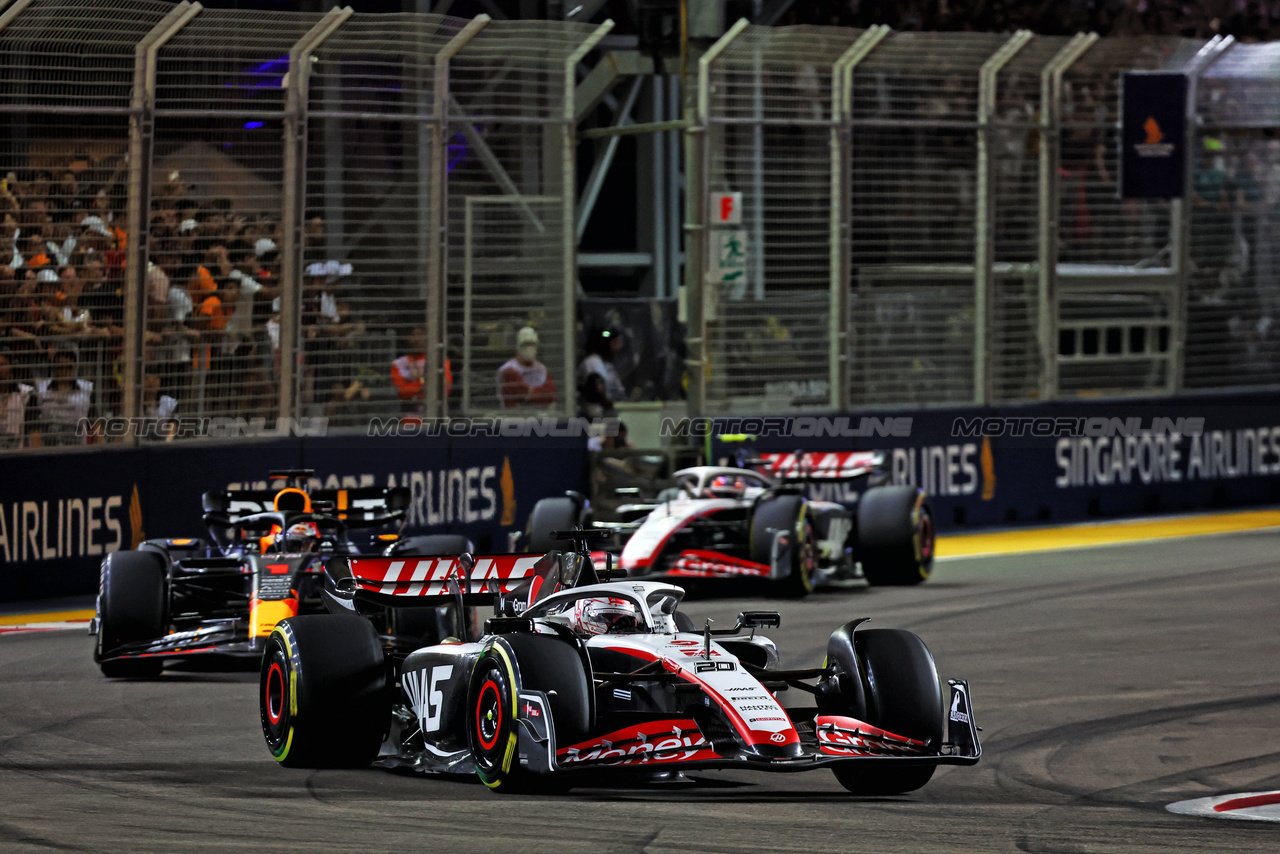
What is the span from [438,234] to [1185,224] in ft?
27.5

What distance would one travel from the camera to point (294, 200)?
54.5 feet

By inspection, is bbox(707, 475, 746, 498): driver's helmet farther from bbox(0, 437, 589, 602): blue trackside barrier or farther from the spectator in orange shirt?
the spectator in orange shirt

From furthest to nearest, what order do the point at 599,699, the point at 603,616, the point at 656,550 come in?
the point at 656,550
the point at 603,616
the point at 599,699

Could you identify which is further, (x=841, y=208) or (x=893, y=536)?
(x=841, y=208)

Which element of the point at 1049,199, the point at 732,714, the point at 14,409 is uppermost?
the point at 1049,199

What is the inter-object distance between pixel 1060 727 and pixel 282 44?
916 centimetres

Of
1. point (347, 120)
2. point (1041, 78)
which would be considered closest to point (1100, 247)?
point (1041, 78)

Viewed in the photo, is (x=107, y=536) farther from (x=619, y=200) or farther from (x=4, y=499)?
(x=619, y=200)

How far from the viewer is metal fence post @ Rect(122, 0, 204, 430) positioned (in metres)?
15.5

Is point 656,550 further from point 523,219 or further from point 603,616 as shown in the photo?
point 603,616
